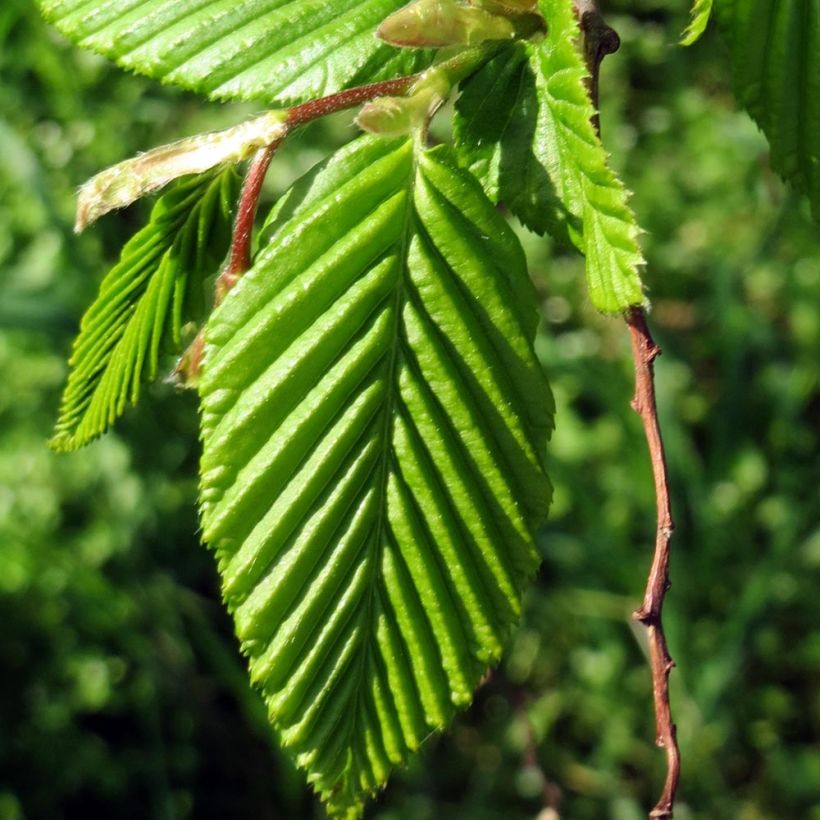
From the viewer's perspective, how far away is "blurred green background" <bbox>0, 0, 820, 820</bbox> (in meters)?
2.56

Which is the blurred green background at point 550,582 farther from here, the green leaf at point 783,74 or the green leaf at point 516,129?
the green leaf at point 516,129

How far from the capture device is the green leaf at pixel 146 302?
0.87 meters

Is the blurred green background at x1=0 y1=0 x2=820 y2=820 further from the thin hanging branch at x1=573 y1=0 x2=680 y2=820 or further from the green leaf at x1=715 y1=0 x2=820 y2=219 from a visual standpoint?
the thin hanging branch at x1=573 y1=0 x2=680 y2=820

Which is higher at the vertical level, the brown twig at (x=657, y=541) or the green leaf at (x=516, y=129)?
the green leaf at (x=516, y=129)

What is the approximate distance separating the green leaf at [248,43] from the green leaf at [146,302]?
82 mm

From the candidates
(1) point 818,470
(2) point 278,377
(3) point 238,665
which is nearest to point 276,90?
(2) point 278,377

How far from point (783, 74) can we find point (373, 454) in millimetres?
466

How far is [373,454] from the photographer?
2.97 feet

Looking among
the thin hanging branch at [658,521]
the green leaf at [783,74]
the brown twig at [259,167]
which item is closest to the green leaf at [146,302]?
the brown twig at [259,167]

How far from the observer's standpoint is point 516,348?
0.85 meters

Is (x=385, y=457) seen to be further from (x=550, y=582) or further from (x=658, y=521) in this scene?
(x=550, y=582)

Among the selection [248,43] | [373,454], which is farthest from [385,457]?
[248,43]

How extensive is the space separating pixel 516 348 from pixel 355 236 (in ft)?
0.49

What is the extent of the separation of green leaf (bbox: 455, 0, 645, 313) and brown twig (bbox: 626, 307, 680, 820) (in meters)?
0.05
